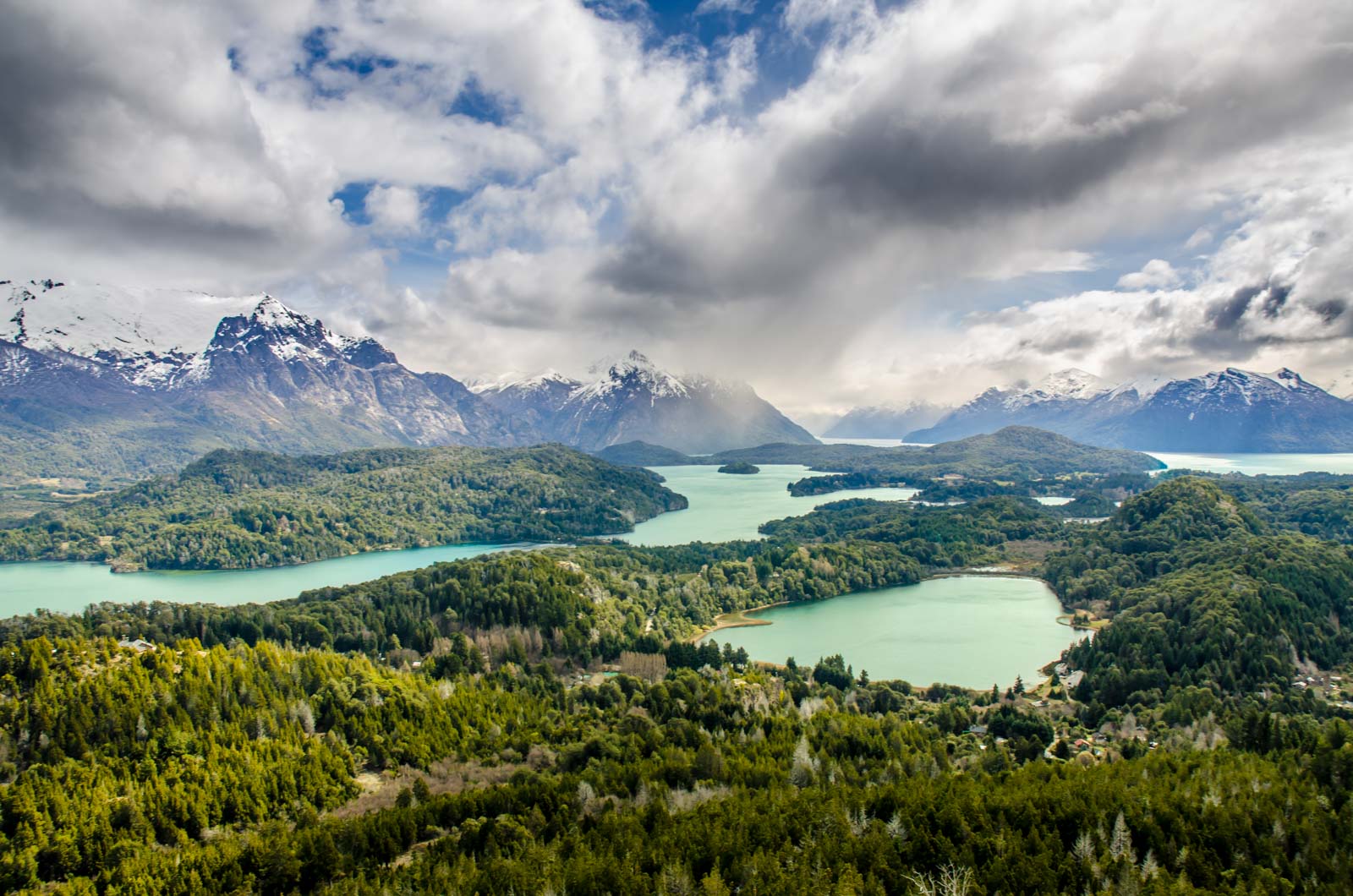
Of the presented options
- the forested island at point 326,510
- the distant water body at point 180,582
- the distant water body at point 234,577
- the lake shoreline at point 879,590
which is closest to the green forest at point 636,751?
the lake shoreline at point 879,590

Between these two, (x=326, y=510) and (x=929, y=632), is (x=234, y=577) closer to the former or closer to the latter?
(x=326, y=510)

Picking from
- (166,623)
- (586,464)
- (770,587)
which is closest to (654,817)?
(166,623)

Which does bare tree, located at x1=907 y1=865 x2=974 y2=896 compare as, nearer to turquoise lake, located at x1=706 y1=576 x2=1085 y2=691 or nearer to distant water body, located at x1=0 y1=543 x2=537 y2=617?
turquoise lake, located at x1=706 y1=576 x2=1085 y2=691

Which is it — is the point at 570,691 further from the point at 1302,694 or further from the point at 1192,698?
the point at 1302,694

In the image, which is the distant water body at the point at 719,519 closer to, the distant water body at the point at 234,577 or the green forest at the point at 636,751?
the distant water body at the point at 234,577

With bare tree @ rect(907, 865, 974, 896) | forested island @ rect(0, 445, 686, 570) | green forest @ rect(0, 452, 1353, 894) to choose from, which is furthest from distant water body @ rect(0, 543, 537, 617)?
bare tree @ rect(907, 865, 974, 896)

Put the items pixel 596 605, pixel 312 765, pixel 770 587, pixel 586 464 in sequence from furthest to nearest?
pixel 586 464 < pixel 770 587 < pixel 596 605 < pixel 312 765

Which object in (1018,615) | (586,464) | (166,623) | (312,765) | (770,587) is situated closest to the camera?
(312,765)
